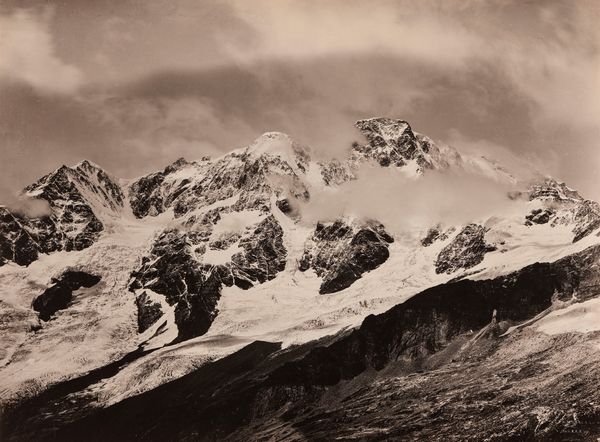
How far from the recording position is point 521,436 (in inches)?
5359

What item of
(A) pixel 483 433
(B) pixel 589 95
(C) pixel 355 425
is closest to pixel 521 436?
(A) pixel 483 433

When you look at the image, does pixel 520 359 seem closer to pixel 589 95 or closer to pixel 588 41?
pixel 589 95

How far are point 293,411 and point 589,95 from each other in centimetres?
9413

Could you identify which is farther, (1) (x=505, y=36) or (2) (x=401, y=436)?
(2) (x=401, y=436)

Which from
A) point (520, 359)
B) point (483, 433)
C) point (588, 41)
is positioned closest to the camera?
point (588, 41)

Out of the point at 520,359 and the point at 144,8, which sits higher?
the point at 144,8

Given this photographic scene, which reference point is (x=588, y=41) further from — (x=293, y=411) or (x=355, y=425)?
(x=293, y=411)

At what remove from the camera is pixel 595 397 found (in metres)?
144

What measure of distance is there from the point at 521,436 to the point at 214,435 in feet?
269

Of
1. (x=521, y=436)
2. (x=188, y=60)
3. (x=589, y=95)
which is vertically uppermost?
(x=188, y=60)

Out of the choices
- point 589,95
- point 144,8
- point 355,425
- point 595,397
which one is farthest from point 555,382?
point 144,8

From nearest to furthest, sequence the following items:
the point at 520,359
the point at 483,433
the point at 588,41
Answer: the point at 588,41 < the point at 483,433 < the point at 520,359

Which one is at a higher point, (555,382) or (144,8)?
(144,8)

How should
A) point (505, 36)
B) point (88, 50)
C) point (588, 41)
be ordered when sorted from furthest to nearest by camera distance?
point (88, 50) < point (505, 36) < point (588, 41)
